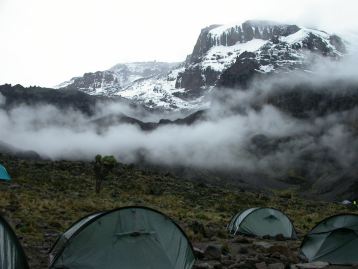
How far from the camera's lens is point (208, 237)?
79.1 feet

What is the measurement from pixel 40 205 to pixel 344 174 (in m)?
159

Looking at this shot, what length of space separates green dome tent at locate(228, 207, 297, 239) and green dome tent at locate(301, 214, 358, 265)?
745 centimetres

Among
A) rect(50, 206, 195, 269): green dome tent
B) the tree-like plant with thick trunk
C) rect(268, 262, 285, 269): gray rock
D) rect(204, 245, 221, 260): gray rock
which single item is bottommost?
the tree-like plant with thick trunk

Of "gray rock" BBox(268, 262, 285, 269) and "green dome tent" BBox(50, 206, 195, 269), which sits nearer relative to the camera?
"green dome tent" BBox(50, 206, 195, 269)

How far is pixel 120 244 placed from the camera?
1324 centimetres

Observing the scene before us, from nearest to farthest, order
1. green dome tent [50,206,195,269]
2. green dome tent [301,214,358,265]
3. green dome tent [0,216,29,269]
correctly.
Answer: green dome tent [0,216,29,269] → green dome tent [50,206,195,269] → green dome tent [301,214,358,265]

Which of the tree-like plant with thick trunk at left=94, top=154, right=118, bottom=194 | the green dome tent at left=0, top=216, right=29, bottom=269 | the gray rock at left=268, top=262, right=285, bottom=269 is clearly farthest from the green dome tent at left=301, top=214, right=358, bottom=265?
the tree-like plant with thick trunk at left=94, top=154, right=118, bottom=194

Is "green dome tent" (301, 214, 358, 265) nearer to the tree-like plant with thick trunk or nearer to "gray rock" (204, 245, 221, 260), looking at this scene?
"gray rock" (204, 245, 221, 260)

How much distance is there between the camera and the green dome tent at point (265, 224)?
25.2 metres

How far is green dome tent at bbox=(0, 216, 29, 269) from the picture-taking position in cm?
1157

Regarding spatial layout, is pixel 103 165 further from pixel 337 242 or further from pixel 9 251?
pixel 9 251

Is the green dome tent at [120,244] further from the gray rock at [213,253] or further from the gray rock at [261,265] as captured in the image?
the gray rock at [213,253]

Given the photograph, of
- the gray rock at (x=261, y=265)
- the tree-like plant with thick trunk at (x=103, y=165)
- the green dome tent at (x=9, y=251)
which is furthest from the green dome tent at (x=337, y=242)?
the tree-like plant with thick trunk at (x=103, y=165)

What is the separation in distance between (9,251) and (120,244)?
2944mm
